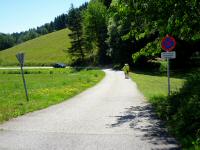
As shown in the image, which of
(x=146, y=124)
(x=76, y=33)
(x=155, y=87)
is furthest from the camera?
(x=76, y=33)

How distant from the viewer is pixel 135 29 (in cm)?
1658

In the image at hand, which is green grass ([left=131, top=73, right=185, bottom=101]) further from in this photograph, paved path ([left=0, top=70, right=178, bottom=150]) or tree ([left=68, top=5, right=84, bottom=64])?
tree ([left=68, top=5, right=84, bottom=64])

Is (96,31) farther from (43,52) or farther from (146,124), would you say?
(146,124)

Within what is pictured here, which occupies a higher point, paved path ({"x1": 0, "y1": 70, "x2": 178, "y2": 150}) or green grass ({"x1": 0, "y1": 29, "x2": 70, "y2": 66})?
green grass ({"x1": 0, "y1": 29, "x2": 70, "y2": 66})

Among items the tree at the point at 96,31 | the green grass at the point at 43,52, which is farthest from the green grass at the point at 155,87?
the green grass at the point at 43,52

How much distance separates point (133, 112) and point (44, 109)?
4257 mm

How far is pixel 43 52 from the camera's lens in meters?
127

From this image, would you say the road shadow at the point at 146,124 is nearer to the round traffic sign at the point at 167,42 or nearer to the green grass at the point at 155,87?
the round traffic sign at the point at 167,42

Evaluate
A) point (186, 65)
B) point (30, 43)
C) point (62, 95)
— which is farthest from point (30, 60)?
point (62, 95)

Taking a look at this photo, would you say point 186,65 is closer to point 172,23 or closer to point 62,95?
point 62,95

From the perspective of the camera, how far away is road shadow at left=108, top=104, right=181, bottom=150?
33.5 ft

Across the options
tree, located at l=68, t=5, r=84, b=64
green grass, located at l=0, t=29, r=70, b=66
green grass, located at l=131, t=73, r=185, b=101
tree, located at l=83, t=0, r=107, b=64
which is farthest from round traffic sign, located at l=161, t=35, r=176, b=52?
green grass, located at l=0, t=29, r=70, b=66

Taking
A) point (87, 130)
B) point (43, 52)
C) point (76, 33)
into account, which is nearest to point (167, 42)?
point (87, 130)

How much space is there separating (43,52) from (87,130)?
116860mm
